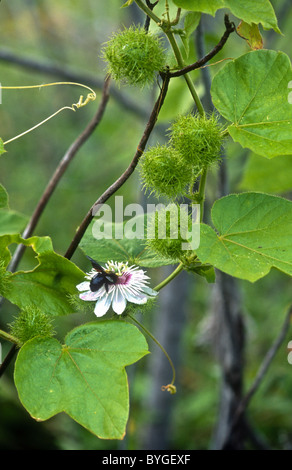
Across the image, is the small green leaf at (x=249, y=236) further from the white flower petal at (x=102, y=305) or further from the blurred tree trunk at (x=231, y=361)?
the blurred tree trunk at (x=231, y=361)

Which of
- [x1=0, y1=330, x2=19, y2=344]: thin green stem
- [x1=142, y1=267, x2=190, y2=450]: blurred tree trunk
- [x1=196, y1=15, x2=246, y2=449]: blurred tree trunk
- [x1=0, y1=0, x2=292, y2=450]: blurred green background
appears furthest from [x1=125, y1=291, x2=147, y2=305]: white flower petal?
[x1=142, y1=267, x2=190, y2=450]: blurred tree trunk

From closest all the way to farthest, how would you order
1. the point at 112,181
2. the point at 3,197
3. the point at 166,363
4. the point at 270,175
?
the point at 3,197
the point at 270,175
the point at 166,363
the point at 112,181

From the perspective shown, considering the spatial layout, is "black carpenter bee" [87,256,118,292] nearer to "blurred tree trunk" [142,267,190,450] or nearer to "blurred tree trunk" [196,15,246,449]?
"blurred tree trunk" [196,15,246,449]

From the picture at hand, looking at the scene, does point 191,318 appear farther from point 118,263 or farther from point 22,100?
point 118,263

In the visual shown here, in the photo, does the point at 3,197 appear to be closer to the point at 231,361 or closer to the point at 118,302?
the point at 118,302

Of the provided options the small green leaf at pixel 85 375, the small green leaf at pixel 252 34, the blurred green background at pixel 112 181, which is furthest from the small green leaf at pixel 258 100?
the small green leaf at pixel 85 375

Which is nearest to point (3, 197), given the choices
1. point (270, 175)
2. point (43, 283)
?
point (43, 283)
